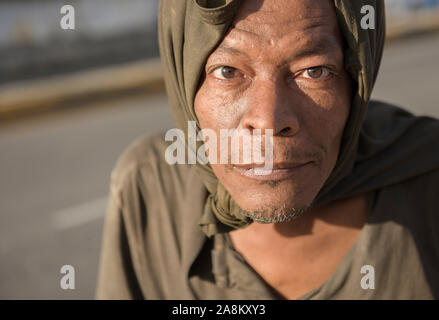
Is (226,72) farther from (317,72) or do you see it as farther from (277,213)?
(277,213)

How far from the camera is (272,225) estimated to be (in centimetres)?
180

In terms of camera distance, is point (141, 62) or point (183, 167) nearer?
point (183, 167)

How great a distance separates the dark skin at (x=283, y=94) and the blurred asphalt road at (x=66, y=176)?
3.06 m

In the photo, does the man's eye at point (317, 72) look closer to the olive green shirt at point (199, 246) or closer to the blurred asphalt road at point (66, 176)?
the olive green shirt at point (199, 246)

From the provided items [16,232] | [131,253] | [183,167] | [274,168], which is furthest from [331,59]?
[16,232]

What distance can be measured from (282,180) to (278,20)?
40cm

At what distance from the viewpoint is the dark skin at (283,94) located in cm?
137

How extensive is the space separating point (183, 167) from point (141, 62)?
32.7 ft

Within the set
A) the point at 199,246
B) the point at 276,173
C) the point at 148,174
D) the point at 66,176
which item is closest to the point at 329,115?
the point at 276,173

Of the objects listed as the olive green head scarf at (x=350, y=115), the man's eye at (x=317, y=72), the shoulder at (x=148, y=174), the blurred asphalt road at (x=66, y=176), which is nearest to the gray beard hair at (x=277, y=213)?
the olive green head scarf at (x=350, y=115)

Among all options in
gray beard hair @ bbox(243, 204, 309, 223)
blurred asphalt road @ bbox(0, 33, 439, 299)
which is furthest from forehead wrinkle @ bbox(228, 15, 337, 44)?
blurred asphalt road @ bbox(0, 33, 439, 299)

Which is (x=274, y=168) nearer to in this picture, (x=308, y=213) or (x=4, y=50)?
(x=308, y=213)
